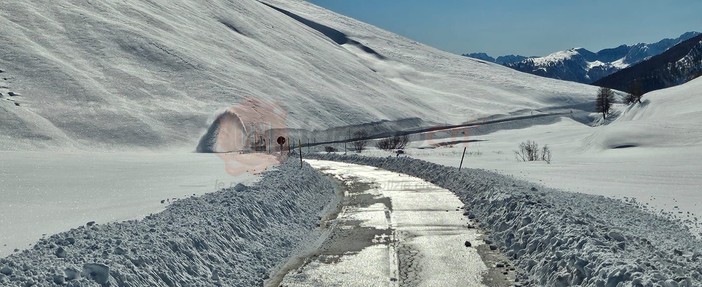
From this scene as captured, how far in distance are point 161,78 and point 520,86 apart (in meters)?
130

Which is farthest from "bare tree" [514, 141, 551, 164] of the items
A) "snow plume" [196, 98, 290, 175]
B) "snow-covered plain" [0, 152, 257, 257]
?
"snow-covered plain" [0, 152, 257, 257]

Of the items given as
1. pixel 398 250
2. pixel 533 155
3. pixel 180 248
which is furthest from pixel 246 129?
pixel 180 248

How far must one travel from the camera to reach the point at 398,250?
12977mm

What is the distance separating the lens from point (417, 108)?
144 m

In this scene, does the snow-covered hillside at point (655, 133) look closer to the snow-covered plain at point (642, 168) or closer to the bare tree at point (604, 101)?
the snow-covered plain at point (642, 168)

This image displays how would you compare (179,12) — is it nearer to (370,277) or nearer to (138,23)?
(138,23)

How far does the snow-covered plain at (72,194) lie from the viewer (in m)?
12.9

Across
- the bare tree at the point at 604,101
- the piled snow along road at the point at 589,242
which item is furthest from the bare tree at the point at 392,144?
the piled snow along road at the point at 589,242

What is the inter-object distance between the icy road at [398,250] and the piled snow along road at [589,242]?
62 centimetres

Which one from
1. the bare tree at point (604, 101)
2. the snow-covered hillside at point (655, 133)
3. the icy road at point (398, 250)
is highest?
the bare tree at point (604, 101)

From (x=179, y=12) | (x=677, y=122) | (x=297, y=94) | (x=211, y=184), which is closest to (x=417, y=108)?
(x=297, y=94)

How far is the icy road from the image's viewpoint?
10.7m

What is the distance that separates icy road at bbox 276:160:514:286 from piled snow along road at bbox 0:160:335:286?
803 mm

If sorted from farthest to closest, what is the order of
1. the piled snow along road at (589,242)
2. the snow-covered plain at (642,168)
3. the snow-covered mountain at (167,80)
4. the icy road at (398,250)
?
1. the snow-covered mountain at (167,80)
2. the snow-covered plain at (642,168)
3. the icy road at (398,250)
4. the piled snow along road at (589,242)
